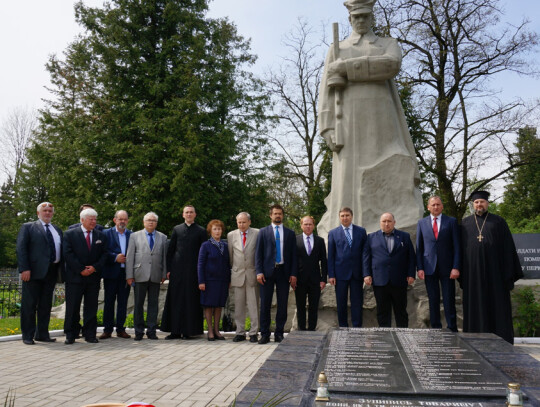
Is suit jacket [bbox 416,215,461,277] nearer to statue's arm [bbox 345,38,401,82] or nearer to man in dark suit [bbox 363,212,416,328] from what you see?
man in dark suit [bbox 363,212,416,328]

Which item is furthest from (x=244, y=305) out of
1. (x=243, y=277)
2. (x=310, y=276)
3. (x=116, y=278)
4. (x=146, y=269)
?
(x=116, y=278)

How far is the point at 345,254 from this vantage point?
6488 mm

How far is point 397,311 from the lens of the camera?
20.3 ft

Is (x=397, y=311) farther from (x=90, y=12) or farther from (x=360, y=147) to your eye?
(x=90, y=12)

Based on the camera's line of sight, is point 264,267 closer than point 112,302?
Yes

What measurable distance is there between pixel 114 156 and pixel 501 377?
57.6 ft

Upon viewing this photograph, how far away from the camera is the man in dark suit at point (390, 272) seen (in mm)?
6180

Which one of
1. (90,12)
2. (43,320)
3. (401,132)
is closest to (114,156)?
(90,12)

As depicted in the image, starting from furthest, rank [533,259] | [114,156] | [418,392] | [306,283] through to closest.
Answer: [114,156] < [533,259] < [306,283] < [418,392]

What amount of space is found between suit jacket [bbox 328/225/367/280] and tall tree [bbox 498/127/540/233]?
1113 centimetres

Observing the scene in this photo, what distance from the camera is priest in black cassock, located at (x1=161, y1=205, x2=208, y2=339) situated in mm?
7340

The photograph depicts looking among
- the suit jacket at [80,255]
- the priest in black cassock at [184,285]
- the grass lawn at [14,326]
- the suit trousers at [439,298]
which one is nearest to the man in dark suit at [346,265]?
the suit trousers at [439,298]

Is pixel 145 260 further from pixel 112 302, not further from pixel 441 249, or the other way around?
pixel 441 249

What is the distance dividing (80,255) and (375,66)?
17.0ft
